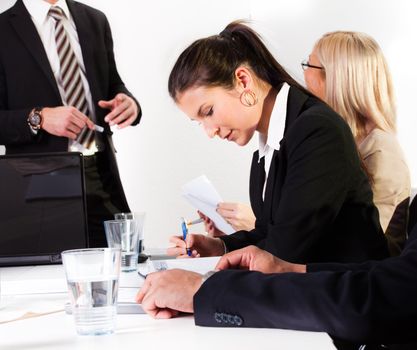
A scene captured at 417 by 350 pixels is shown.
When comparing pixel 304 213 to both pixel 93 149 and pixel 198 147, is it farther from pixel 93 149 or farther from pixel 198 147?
pixel 198 147

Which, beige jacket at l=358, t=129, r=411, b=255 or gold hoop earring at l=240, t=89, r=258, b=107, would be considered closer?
gold hoop earring at l=240, t=89, r=258, b=107

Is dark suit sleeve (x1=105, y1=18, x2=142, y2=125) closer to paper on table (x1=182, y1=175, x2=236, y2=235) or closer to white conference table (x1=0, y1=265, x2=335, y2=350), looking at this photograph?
paper on table (x1=182, y1=175, x2=236, y2=235)

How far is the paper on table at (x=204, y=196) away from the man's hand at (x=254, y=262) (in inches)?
43.3

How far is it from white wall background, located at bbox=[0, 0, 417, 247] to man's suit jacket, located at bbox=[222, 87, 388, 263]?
2.26 m

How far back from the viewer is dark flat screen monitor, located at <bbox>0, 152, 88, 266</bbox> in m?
1.88

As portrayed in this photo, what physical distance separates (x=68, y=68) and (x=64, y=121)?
0.48 m

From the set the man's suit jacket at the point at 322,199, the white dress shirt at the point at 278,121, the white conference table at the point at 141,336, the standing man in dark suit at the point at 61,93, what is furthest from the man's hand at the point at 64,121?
the white conference table at the point at 141,336

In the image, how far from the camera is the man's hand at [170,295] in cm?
109

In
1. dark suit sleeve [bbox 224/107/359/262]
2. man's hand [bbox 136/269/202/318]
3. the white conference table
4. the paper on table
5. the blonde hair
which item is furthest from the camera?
the blonde hair

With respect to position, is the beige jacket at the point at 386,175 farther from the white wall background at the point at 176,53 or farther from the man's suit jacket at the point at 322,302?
the man's suit jacket at the point at 322,302

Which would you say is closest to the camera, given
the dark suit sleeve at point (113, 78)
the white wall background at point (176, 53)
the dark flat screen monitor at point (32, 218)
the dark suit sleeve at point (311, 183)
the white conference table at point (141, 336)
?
the white conference table at point (141, 336)

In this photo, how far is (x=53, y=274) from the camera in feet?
5.53

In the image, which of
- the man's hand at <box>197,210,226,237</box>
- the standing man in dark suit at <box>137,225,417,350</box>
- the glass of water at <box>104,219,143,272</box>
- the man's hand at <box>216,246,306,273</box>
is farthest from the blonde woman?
the standing man in dark suit at <box>137,225,417,350</box>

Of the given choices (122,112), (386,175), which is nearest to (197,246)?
(386,175)
